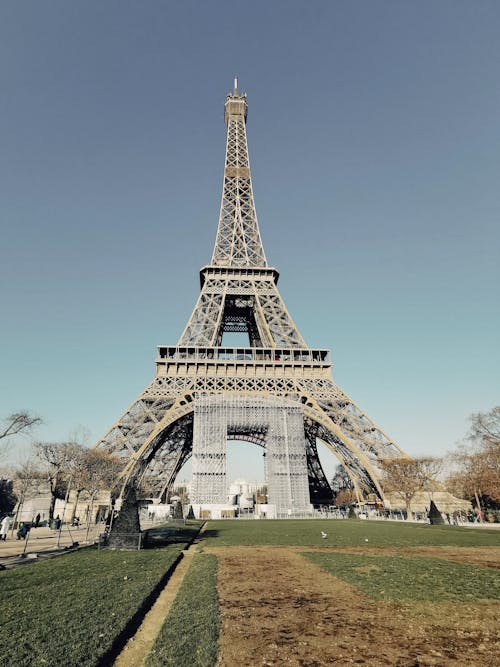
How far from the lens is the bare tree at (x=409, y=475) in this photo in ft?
112

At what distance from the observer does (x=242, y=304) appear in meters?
48.6

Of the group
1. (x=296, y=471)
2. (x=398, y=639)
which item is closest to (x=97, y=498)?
(x=296, y=471)

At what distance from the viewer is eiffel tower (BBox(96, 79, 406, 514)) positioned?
34469mm

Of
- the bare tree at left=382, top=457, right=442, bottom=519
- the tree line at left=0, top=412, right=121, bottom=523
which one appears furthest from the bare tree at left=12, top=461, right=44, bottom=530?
Answer: the bare tree at left=382, top=457, right=442, bottom=519

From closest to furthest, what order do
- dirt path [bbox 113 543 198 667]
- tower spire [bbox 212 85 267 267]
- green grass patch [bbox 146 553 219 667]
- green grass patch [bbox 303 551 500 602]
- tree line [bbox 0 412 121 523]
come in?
green grass patch [bbox 146 553 219 667] < dirt path [bbox 113 543 198 667] < green grass patch [bbox 303 551 500 602] < tree line [bbox 0 412 121 523] < tower spire [bbox 212 85 267 267]

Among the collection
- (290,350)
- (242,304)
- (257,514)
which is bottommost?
(257,514)

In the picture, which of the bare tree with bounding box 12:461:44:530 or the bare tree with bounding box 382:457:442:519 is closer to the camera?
the bare tree with bounding box 382:457:442:519

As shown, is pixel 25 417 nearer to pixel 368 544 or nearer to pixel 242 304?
pixel 368 544

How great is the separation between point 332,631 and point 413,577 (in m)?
4.33

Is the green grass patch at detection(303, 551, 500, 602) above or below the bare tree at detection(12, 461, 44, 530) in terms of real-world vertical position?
below

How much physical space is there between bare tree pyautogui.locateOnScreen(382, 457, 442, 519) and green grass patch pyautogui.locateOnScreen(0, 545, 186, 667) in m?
28.3

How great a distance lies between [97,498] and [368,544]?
92.9ft

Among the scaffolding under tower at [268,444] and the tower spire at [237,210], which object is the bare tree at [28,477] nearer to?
the scaffolding under tower at [268,444]

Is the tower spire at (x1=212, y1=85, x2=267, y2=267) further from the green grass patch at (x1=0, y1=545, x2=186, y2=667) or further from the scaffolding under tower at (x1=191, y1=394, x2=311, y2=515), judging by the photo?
the green grass patch at (x1=0, y1=545, x2=186, y2=667)
